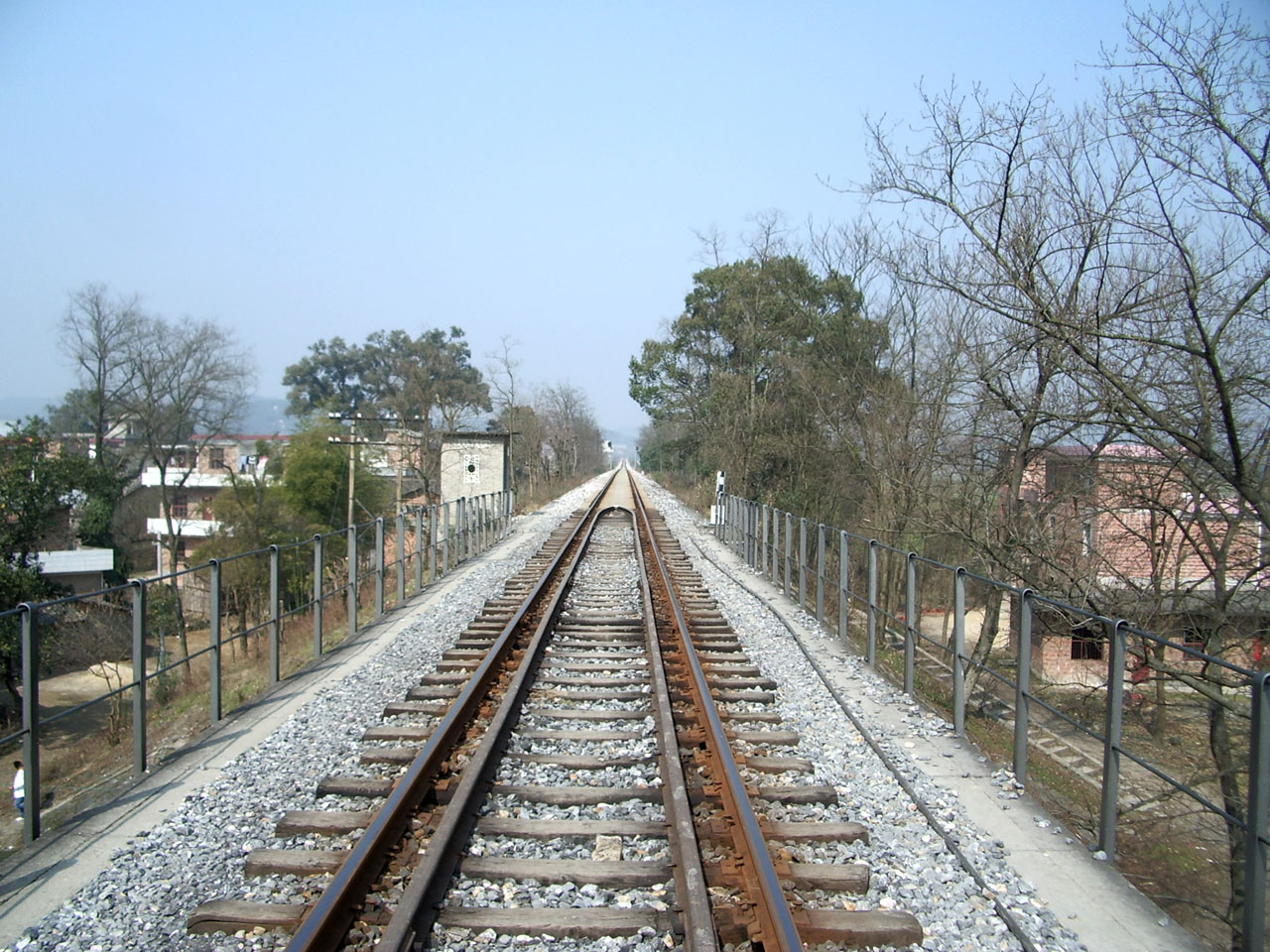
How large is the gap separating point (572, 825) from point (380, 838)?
0.94 metres

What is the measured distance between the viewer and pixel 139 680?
5.65 meters

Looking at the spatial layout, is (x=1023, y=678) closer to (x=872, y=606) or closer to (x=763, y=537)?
(x=872, y=606)

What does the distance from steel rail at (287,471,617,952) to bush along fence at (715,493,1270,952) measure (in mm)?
3396

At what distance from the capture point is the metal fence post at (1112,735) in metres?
4.44

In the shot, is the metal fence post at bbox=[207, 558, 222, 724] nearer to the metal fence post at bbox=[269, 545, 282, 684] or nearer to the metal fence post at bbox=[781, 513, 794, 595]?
the metal fence post at bbox=[269, 545, 282, 684]

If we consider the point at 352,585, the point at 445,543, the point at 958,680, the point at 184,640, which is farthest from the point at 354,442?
the point at 958,680

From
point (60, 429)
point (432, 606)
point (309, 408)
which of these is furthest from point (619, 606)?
point (309, 408)

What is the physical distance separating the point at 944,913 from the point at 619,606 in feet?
25.9

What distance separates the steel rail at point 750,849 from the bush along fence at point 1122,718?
175 cm

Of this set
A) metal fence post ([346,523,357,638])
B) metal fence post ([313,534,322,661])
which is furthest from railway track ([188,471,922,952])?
metal fence post ([346,523,357,638])

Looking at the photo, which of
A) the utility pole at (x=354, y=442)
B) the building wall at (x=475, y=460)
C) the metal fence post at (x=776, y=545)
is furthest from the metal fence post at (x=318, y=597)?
the building wall at (x=475, y=460)

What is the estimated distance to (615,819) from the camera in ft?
15.0

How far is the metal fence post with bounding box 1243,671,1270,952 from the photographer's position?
134 inches

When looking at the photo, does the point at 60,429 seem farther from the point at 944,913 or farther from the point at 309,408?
the point at 944,913
